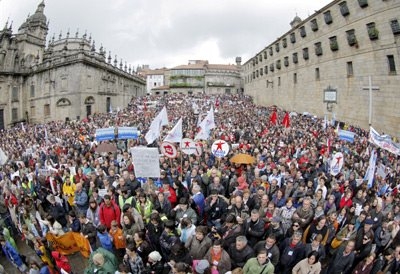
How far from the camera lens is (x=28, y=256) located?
25.1 ft

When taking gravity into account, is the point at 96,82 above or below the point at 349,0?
below

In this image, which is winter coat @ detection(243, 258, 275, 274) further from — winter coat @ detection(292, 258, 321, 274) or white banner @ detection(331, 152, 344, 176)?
white banner @ detection(331, 152, 344, 176)

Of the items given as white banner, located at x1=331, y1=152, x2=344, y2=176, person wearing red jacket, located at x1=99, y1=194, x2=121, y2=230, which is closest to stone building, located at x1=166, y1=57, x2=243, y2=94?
white banner, located at x1=331, y1=152, x2=344, y2=176

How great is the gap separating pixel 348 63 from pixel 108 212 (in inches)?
899

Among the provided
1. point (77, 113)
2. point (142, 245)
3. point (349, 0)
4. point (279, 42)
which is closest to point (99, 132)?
point (142, 245)

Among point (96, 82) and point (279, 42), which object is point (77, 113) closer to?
point (96, 82)

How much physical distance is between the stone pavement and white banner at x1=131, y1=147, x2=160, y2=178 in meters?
2.20

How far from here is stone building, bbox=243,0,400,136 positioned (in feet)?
64.6

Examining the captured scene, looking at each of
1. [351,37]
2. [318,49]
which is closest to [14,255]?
[351,37]

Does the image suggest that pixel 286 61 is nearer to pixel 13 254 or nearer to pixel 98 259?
pixel 13 254

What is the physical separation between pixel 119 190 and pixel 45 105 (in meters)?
36.0

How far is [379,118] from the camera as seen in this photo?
20797mm

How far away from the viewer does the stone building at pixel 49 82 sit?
37.0 metres

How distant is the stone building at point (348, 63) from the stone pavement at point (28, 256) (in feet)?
52.8
